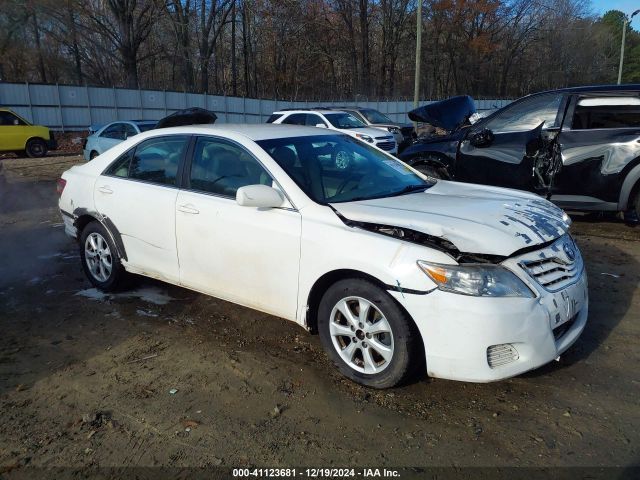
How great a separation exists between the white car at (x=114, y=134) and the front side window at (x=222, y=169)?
1032 cm

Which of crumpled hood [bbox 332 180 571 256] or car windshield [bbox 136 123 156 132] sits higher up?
car windshield [bbox 136 123 156 132]

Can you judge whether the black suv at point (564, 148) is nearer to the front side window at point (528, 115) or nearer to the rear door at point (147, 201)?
the front side window at point (528, 115)

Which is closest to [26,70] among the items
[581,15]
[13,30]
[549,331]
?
[13,30]

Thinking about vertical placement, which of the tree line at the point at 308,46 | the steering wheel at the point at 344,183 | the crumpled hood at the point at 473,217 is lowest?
the crumpled hood at the point at 473,217

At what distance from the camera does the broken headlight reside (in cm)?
295

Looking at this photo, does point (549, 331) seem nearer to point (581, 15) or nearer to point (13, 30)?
point (13, 30)

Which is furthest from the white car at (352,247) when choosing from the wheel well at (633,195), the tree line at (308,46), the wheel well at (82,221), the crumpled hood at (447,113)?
the tree line at (308,46)

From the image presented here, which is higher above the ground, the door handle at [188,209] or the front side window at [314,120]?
the front side window at [314,120]

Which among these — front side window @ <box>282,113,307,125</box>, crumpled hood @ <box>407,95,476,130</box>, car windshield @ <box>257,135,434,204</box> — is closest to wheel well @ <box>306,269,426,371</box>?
car windshield @ <box>257,135,434,204</box>

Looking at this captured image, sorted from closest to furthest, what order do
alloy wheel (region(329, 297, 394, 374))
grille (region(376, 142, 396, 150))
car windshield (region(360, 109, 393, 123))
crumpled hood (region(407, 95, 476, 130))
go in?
alloy wheel (region(329, 297, 394, 374)), crumpled hood (region(407, 95, 476, 130)), grille (region(376, 142, 396, 150)), car windshield (region(360, 109, 393, 123))

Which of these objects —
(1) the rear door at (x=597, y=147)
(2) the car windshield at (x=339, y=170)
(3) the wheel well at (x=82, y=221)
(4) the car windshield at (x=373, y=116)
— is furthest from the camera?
(4) the car windshield at (x=373, y=116)

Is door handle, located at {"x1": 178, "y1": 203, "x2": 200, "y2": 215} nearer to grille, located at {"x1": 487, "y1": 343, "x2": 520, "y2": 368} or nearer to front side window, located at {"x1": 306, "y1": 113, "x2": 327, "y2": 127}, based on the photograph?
grille, located at {"x1": 487, "y1": 343, "x2": 520, "y2": 368}

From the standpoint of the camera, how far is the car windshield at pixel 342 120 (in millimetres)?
14867

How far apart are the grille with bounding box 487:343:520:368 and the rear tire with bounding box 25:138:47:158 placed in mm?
20402
